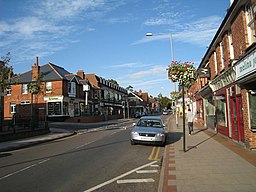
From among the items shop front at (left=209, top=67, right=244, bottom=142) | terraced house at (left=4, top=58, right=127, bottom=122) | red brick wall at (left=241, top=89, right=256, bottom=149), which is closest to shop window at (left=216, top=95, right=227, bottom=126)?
shop front at (left=209, top=67, right=244, bottom=142)

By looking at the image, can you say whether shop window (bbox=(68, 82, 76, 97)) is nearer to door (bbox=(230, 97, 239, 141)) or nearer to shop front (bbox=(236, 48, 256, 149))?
door (bbox=(230, 97, 239, 141))

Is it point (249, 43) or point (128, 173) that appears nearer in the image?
point (128, 173)

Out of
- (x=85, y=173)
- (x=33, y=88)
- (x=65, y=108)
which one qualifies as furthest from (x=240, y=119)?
(x=65, y=108)

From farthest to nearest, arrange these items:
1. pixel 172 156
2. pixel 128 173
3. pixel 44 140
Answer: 1. pixel 44 140
2. pixel 172 156
3. pixel 128 173

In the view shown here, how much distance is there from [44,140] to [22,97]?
972 inches

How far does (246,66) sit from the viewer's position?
345 inches

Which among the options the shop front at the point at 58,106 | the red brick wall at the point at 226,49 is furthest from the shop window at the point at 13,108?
the red brick wall at the point at 226,49

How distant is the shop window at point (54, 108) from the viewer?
35844 millimetres

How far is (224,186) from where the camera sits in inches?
209

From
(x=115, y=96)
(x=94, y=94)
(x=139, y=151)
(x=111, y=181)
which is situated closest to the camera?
(x=111, y=181)

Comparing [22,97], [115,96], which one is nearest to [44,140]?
[22,97]

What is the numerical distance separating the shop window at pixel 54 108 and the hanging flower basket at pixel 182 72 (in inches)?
1118

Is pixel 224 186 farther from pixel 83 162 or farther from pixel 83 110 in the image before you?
pixel 83 110

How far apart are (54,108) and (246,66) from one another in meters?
31.7
